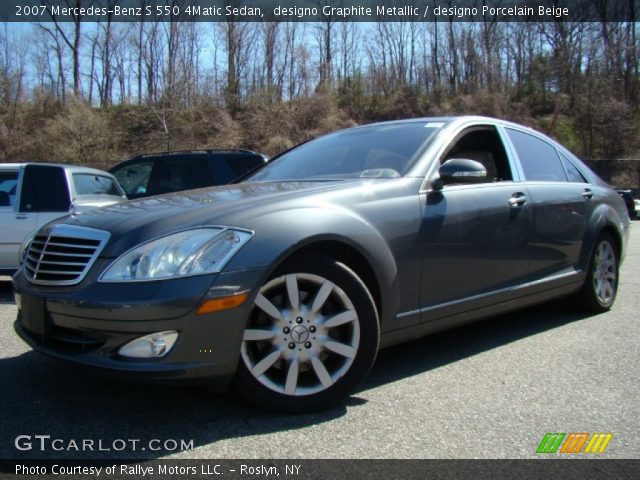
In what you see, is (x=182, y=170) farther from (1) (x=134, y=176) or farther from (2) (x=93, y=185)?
(2) (x=93, y=185)

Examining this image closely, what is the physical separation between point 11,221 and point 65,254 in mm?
4646

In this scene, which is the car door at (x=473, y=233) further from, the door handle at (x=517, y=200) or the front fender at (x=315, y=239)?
the front fender at (x=315, y=239)

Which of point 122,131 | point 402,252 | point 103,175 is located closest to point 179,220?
point 402,252

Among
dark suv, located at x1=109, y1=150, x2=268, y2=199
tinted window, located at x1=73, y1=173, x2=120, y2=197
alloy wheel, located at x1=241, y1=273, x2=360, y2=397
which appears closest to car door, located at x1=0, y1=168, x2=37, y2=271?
tinted window, located at x1=73, y1=173, x2=120, y2=197

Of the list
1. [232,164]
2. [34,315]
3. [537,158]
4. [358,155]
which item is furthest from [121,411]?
[232,164]

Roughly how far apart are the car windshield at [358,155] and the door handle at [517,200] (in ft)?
2.39

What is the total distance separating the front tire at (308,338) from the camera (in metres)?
2.79

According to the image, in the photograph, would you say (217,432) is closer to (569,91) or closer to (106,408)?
(106,408)

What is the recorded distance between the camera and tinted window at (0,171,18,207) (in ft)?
22.9

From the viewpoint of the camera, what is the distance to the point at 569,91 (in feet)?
130

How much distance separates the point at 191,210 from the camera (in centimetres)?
291

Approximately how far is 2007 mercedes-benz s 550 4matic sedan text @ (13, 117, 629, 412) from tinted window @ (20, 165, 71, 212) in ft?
13.1

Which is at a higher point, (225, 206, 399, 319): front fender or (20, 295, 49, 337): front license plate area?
(225, 206, 399, 319): front fender

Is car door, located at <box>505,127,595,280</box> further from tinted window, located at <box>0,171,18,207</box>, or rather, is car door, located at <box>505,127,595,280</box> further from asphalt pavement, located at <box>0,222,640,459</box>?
tinted window, located at <box>0,171,18,207</box>
